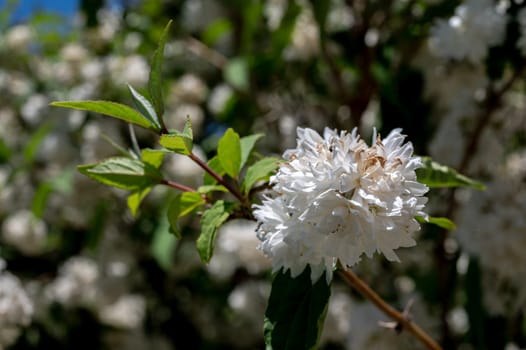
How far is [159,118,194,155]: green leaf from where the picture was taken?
63cm

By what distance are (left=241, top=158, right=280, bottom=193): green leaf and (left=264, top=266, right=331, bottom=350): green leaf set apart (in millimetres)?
109

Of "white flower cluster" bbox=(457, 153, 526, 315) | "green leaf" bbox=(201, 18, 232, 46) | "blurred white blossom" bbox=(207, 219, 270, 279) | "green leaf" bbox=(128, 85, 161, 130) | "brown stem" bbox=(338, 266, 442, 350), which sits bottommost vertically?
"blurred white blossom" bbox=(207, 219, 270, 279)

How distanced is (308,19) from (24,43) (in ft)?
4.35

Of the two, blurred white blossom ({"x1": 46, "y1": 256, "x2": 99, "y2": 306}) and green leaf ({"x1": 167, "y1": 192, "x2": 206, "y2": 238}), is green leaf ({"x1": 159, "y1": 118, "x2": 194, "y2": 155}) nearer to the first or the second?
green leaf ({"x1": 167, "y1": 192, "x2": 206, "y2": 238})

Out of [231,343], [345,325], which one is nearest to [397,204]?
[345,325]

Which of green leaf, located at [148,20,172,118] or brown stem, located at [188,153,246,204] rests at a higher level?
green leaf, located at [148,20,172,118]

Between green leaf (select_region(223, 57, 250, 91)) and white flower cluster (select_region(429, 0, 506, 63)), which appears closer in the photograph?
white flower cluster (select_region(429, 0, 506, 63))

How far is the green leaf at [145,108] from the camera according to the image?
2.19 feet

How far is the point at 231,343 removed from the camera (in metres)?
2.43

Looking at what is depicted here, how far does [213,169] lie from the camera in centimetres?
78

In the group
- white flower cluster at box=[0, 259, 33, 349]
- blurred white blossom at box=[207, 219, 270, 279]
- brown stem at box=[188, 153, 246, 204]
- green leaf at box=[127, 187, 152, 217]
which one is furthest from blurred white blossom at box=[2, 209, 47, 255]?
brown stem at box=[188, 153, 246, 204]

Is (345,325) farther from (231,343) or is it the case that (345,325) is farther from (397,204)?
(397,204)

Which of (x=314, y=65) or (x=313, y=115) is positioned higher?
(x=314, y=65)

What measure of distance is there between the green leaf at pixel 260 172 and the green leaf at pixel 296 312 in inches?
4.3
